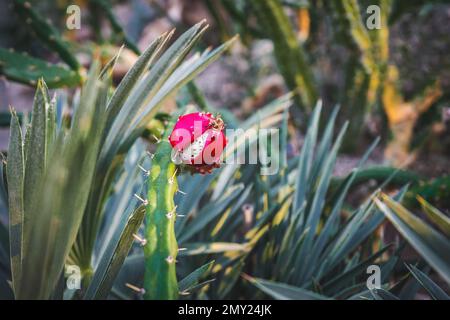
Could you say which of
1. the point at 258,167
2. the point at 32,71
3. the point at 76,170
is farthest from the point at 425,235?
the point at 32,71

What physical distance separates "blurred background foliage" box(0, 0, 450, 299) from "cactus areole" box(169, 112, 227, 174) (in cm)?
12

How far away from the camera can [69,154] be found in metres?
0.62

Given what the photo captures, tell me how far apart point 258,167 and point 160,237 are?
0.71m

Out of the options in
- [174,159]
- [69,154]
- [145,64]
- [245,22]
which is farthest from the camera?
[245,22]

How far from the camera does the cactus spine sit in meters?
0.68

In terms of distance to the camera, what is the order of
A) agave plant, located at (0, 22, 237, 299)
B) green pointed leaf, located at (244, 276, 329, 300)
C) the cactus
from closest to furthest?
agave plant, located at (0, 22, 237, 299) < green pointed leaf, located at (244, 276, 329, 300) < the cactus

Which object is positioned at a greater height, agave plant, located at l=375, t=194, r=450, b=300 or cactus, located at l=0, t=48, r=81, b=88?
cactus, located at l=0, t=48, r=81, b=88

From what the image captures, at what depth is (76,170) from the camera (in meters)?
0.62

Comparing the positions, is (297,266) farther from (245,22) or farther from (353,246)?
(245,22)

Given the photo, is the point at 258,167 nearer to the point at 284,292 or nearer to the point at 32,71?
the point at 284,292

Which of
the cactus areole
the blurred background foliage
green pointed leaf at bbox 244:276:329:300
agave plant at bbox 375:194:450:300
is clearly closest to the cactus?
the blurred background foliage

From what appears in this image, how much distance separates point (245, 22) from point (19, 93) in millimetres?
1684

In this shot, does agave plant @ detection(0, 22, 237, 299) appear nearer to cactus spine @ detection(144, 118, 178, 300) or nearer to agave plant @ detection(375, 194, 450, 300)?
cactus spine @ detection(144, 118, 178, 300)
